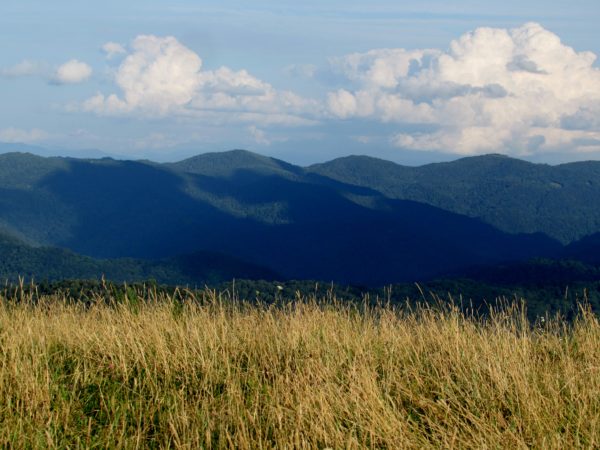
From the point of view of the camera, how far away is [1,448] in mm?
4047

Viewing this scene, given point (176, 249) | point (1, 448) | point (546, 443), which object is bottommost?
point (176, 249)

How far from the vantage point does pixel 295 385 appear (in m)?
4.62

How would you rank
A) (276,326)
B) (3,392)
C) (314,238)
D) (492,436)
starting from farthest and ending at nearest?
(314,238), (276,326), (3,392), (492,436)

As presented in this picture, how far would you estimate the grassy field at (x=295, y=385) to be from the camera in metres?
4.09

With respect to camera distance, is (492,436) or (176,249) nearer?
(492,436)

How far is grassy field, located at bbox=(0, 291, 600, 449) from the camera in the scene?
13.4 ft

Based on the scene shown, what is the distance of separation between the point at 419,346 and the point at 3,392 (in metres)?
2.96

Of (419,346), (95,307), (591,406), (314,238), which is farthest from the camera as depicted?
(314,238)

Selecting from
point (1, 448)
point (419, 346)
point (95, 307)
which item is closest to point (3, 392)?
point (1, 448)

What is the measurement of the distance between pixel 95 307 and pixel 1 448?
9.41 ft

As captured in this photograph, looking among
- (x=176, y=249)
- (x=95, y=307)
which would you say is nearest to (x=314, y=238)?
(x=176, y=249)

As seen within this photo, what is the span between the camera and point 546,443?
3896 millimetres

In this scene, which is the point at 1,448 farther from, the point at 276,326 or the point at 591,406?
the point at 591,406

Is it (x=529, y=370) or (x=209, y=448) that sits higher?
(x=529, y=370)
